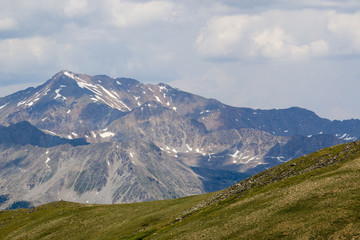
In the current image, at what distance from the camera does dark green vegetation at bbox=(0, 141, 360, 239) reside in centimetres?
6669

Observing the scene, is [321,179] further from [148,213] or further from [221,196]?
[148,213]

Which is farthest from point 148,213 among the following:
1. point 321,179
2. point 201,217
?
point 321,179

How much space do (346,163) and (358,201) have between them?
89.5ft

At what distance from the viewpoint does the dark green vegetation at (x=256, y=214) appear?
66.7 metres

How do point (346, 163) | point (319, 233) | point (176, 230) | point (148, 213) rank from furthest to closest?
point (148, 213) < point (346, 163) < point (176, 230) < point (319, 233)

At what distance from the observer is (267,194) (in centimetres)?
9031

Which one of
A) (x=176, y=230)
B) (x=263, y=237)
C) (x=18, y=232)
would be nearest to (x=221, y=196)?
(x=176, y=230)

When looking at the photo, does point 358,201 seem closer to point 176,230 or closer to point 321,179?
point 321,179

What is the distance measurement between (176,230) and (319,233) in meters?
32.3

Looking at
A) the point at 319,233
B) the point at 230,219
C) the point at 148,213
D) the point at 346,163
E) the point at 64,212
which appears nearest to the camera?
the point at 319,233

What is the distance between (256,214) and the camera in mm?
78562

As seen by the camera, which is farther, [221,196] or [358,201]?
[221,196]

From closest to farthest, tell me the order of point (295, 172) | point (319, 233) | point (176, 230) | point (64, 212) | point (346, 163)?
1. point (319, 233)
2. point (176, 230)
3. point (346, 163)
4. point (295, 172)
5. point (64, 212)

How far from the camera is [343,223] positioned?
62250mm
